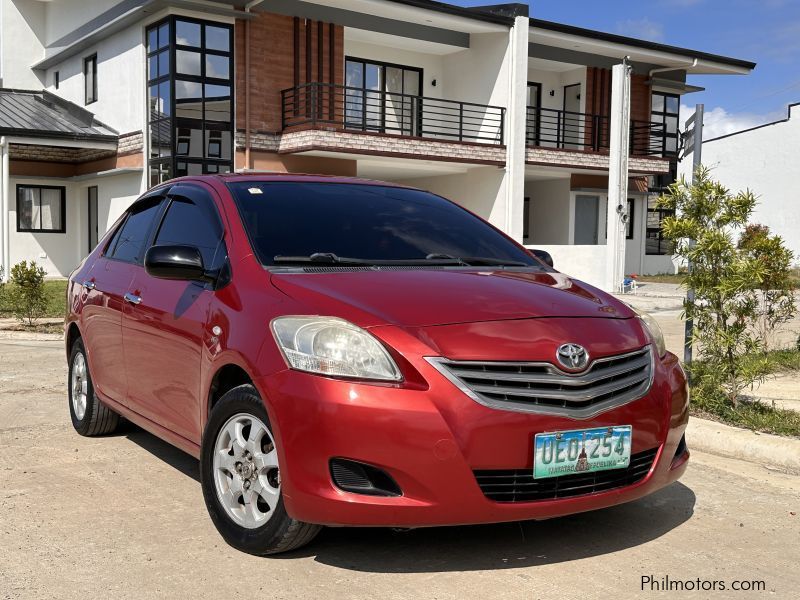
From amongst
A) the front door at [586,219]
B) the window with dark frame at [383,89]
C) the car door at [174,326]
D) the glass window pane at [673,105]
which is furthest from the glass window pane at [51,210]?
the car door at [174,326]

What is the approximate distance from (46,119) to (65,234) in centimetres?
407

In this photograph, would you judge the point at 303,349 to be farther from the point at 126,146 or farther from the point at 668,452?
the point at 126,146

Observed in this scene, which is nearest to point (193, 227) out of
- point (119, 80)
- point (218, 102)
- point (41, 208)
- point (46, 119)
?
point (218, 102)

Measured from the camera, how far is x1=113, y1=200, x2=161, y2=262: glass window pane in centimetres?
535

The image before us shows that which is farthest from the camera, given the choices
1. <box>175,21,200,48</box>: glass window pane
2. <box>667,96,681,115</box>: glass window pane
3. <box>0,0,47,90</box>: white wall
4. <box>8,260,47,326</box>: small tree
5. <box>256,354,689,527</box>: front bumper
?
<box>667,96,681,115</box>: glass window pane

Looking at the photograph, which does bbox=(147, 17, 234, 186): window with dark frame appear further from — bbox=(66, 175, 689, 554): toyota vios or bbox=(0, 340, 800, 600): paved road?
bbox=(66, 175, 689, 554): toyota vios

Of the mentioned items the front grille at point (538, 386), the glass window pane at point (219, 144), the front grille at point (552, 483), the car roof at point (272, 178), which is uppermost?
the glass window pane at point (219, 144)

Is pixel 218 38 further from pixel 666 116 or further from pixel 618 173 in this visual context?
pixel 666 116

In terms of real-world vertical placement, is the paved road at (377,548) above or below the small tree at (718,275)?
below

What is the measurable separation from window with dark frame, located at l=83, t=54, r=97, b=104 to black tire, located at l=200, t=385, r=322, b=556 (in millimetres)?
23396

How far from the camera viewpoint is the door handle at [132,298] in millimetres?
4880

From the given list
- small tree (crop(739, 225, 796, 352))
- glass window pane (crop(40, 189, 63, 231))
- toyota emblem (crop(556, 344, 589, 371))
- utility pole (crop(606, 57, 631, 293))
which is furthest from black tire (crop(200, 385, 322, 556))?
glass window pane (crop(40, 189, 63, 231))

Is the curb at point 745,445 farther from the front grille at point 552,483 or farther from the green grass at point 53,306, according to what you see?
the green grass at point 53,306

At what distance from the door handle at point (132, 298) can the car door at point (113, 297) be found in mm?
59
